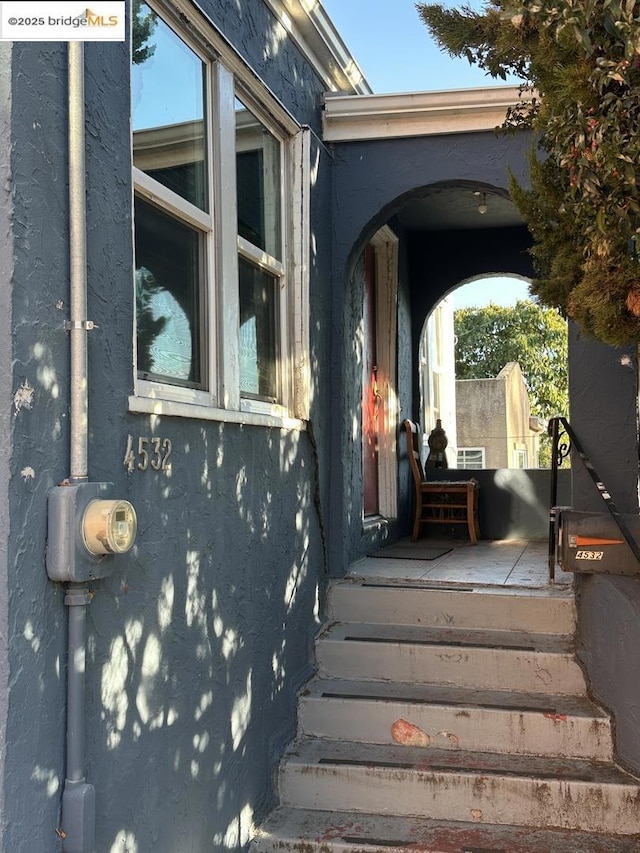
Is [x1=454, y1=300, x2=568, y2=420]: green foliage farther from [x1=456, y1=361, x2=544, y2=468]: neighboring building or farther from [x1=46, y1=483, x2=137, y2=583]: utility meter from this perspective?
[x1=46, y1=483, x2=137, y2=583]: utility meter

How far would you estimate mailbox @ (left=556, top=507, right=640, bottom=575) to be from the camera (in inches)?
152

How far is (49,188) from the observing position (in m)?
2.31

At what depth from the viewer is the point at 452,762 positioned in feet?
13.0

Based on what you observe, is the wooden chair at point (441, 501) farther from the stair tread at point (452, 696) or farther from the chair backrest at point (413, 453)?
the stair tread at point (452, 696)

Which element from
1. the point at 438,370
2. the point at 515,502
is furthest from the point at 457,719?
the point at 438,370

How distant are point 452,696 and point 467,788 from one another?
0.55m

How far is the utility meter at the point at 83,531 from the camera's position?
7.32 ft

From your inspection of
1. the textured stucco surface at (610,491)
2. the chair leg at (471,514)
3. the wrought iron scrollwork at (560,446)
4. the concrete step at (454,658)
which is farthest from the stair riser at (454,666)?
the chair leg at (471,514)

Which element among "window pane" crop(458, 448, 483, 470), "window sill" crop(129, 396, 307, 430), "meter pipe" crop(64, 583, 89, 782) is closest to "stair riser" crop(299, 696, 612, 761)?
"window sill" crop(129, 396, 307, 430)

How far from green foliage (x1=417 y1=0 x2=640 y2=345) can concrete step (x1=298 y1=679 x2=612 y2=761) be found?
202 centimetres

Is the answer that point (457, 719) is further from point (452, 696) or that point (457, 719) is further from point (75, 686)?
point (75, 686)

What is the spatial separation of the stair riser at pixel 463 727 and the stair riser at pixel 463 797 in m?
0.27

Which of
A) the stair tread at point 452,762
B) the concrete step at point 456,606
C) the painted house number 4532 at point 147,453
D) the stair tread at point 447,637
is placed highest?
the painted house number 4532 at point 147,453

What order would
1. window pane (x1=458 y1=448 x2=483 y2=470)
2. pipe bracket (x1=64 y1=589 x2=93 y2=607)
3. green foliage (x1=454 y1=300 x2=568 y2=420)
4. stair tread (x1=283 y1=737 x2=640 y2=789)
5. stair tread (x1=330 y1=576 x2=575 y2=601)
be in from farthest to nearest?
green foliage (x1=454 y1=300 x2=568 y2=420)
window pane (x1=458 y1=448 x2=483 y2=470)
stair tread (x1=330 y1=576 x2=575 y2=601)
stair tread (x1=283 y1=737 x2=640 y2=789)
pipe bracket (x1=64 y1=589 x2=93 y2=607)
